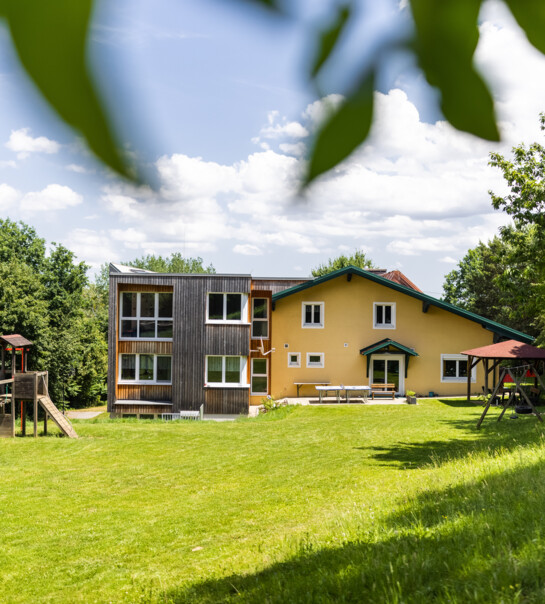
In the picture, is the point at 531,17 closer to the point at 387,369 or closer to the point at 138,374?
the point at 138,374

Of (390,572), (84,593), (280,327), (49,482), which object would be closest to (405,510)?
(390,572)

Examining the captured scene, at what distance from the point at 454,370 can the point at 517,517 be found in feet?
71.1

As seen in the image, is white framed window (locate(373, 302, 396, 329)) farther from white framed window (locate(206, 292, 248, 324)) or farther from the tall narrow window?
white framed window (locate(206, 292, 248, 324))

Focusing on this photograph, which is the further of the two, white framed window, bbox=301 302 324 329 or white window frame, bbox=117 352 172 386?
white framed window, bbox=301 302 324 329

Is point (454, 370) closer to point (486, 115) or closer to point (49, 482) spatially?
point (49, 482)

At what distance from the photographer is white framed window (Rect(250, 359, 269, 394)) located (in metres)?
25.6

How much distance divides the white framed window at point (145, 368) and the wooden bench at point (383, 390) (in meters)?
8.74

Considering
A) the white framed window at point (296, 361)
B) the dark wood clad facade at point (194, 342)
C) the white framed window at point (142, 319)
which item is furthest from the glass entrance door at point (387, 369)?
the white framed window at point (142, 319)

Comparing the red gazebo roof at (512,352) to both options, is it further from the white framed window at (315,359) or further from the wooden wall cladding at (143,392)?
the wooden wall cladding at (143,392)

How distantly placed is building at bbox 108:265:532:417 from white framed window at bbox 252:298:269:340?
45 millimetres

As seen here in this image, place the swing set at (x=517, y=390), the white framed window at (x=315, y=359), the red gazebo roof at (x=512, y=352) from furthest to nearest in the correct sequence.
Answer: the white framed window at (x=315, y=359) < the red gazebo roof at (x=512, y=352) < the swing set at (x=517, y=390)

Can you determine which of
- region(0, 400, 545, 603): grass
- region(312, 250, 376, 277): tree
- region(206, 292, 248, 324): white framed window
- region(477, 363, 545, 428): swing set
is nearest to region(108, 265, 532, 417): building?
region(206, 292, 248, 324): white framed window

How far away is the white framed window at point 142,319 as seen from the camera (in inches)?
948

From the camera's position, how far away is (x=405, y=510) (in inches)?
259
